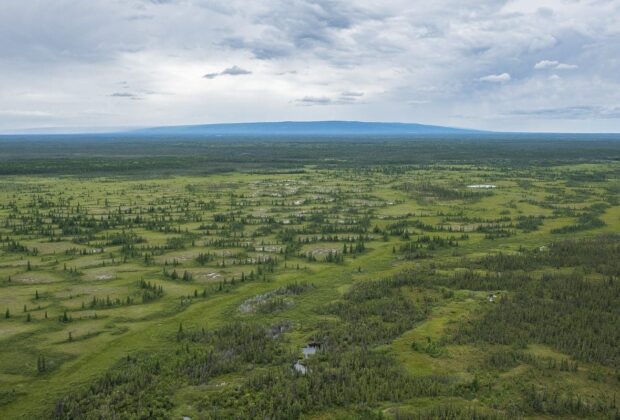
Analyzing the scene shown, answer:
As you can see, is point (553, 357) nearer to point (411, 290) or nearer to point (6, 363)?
point (411, 290)

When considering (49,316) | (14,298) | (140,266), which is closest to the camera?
(49,316)

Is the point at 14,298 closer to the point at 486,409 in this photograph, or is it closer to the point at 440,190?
the point at 486,409

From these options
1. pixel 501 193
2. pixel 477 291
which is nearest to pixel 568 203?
pixel 501 193

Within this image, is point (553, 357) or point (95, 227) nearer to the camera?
point (553, 357)

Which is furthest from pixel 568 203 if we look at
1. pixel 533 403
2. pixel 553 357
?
pixel 533 403

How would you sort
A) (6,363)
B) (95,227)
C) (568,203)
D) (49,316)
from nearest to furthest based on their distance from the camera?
(6,363) → (49,316) → (95,227) → (568,203)

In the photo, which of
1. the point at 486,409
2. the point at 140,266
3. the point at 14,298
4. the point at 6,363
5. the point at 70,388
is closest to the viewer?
the point at 486,409

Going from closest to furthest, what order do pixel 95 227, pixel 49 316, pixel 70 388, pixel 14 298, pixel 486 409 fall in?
pixel 486 409 → pixel 70 388 → pixel 49 316 → pixel 14 298 → pixel 95 227
